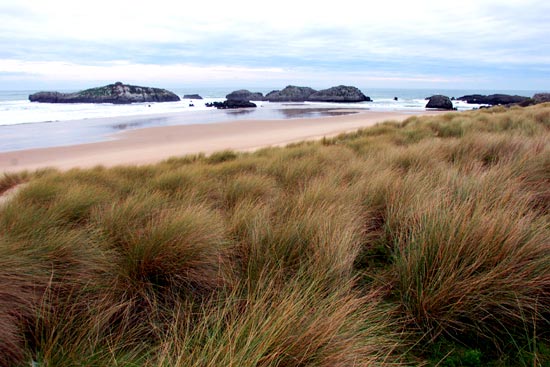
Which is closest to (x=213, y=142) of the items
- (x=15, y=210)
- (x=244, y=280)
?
(x=15, y=210)

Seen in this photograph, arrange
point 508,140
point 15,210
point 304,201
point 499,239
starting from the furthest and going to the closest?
point 508,140 → point 304,201 → point 15,210 → point 499,239

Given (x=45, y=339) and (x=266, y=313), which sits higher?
(x=266, y=313)

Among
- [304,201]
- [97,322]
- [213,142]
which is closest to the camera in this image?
[97,322]

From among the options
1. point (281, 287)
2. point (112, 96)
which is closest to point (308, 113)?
point (112, 96)

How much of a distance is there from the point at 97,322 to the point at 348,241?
1.76 meters

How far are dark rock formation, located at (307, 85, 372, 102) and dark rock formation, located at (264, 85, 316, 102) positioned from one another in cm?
165

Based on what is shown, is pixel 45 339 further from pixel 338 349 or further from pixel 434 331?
pixel 434 331

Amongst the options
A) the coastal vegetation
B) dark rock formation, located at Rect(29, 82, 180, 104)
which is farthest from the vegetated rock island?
the coastal vegetation

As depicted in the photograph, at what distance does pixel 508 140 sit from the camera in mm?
7535

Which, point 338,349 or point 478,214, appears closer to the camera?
point 338,349

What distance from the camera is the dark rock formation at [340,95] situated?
214 ft

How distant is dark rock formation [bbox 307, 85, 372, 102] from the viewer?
65.2 meters

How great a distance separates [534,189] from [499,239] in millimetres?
2395

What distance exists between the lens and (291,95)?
7175 cm
